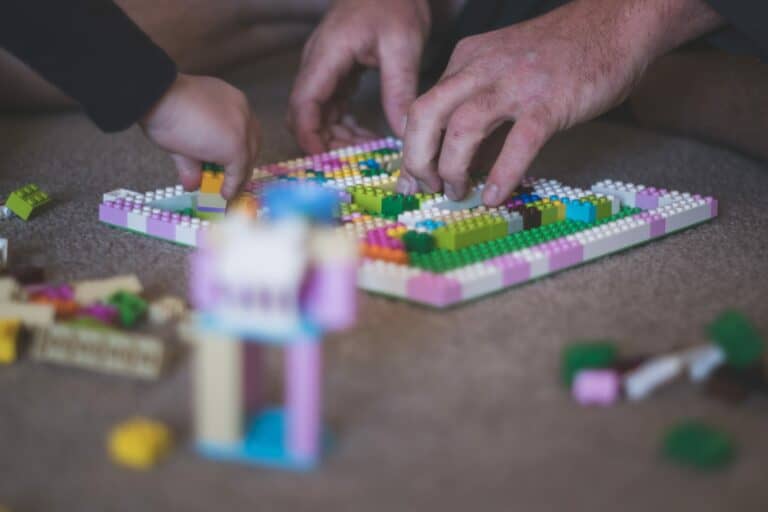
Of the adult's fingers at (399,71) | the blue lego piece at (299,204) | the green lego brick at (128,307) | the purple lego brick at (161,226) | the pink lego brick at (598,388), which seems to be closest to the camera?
the blue lego piece at (299,204)

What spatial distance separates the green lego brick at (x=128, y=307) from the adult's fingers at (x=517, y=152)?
1.47 ft

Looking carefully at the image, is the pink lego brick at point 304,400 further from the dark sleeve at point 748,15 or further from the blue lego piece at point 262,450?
the dark sleeve at point 748,15

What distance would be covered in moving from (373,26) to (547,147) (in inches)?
14.5

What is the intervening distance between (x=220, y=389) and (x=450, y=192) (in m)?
0.60

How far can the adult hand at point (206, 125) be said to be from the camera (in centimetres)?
109

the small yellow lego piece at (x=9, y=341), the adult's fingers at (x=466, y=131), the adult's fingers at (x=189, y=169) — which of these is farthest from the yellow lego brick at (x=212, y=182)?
the small yellow lego piece at (x=9, y=341)

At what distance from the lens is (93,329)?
2.91 feet

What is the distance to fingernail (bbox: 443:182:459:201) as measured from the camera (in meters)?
1.23

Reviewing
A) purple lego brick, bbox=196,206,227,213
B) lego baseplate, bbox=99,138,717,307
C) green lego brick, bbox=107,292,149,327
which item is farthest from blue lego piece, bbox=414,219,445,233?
green lego brick, bbox=107,292,149,327

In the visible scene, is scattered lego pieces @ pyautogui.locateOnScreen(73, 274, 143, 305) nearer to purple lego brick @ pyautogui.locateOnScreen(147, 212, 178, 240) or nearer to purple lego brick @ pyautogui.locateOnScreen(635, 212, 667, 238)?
purple lego brick @ pyautogui.locateOnScreen(147, 212, 178, 240)

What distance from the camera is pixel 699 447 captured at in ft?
2.35

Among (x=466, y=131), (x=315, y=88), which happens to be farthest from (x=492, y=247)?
(x=315, y=88)

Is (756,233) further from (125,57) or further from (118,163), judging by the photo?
(118,163)

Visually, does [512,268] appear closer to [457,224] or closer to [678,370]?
[457,224]
